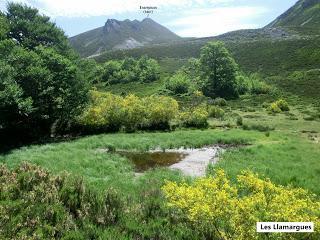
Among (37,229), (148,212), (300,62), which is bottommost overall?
(300,62)

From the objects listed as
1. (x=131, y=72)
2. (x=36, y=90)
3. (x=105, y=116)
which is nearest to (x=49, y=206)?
(x=36, y=90)

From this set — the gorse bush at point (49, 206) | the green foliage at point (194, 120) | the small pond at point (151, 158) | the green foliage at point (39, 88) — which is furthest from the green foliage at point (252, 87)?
the gorse bush at point (49, 206)

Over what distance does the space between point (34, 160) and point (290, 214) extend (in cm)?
1643

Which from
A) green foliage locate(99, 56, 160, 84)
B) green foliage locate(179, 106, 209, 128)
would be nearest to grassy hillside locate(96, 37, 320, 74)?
green foliage locate(99, 56, 160, 84)

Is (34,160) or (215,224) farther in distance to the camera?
(34,160)

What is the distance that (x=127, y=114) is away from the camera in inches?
1467

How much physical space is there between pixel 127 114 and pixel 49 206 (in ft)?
86.7

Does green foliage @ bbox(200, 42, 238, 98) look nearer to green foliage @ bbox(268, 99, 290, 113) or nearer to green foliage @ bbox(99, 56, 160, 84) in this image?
green foliage @ bbox(268, 99, 290, 113)

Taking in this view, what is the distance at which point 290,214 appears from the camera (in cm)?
909

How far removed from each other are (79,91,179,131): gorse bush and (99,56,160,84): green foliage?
185 feet

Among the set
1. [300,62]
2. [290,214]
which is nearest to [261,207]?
[290,214]

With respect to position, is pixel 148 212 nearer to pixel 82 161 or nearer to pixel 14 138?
pixel 82 161

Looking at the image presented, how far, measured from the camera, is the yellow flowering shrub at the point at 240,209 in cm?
916

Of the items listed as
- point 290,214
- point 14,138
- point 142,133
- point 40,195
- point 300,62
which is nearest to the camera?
point 290,214
